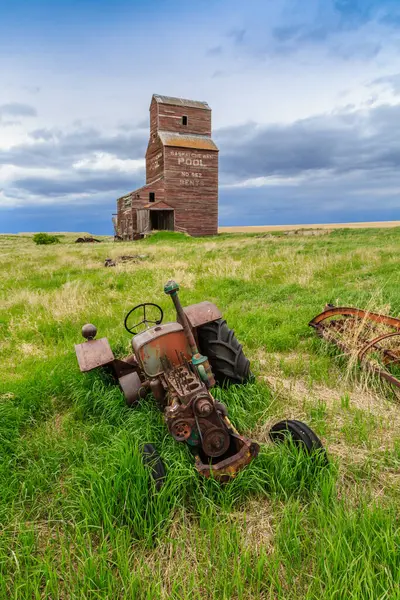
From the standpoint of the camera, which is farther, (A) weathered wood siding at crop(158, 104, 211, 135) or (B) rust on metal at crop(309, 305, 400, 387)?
(A) weathered wood siding at crop(158, 104, 211, 135)

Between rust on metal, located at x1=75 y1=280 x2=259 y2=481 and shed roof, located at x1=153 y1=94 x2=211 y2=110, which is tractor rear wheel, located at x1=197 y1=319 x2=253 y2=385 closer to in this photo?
rust on metal, located at x1=75 y1=280 x2=259 y2=481

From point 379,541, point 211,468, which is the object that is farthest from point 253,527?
point 379,541

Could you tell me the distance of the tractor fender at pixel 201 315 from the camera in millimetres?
3921

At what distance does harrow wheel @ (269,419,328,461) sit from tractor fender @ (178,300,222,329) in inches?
52.6

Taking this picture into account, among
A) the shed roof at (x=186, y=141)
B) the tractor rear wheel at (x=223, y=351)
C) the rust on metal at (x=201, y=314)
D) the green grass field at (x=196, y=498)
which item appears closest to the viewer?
the green grass field at (x=196, y=498)

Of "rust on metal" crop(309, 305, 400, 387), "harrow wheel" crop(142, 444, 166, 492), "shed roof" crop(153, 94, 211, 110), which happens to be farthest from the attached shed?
"harrow wheel" crop(142, 444, 166, 492)

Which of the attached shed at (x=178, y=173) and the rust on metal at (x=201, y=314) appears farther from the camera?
the attached shed at (x=178, y=173)

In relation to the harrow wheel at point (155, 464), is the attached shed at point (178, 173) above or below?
above

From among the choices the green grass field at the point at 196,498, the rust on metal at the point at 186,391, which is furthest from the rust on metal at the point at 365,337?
the rust on metal at the point at 186,391

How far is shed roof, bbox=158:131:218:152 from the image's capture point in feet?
106

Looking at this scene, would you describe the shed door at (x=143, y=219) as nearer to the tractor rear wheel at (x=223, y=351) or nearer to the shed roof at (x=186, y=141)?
the shed roof at (x=186, y=141)

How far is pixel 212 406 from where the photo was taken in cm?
263

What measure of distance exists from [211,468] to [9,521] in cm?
145

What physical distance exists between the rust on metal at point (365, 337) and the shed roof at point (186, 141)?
30.0 metres
